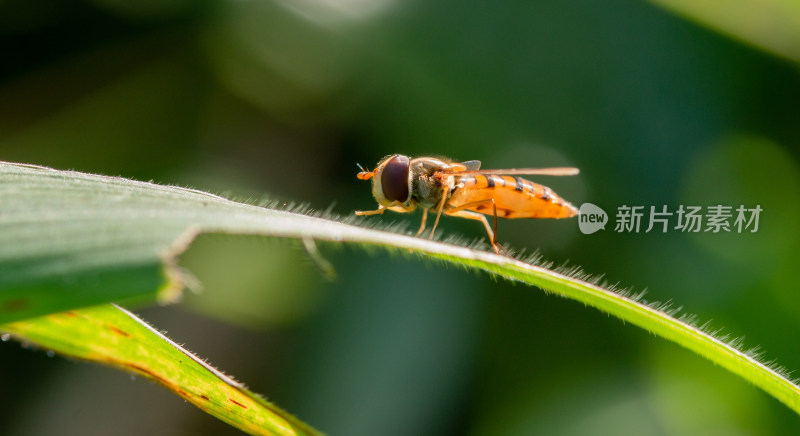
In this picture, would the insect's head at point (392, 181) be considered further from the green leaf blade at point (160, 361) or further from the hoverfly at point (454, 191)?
the green leaf blade at point (160, 361)

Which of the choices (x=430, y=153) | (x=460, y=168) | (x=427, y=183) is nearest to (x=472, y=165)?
(x=460, y=168)

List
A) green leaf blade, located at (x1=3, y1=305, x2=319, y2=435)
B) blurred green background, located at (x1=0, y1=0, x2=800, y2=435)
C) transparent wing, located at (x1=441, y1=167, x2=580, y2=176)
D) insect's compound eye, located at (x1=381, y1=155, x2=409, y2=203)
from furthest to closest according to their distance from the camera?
blurred green background, located at (x1=0, y1=0, x2=800, y2=435) → insect's compound eye, located at (x1=381, y1=155, x2=409, y2=203) → transparent wing, located at (x1=441, y1=167, x2=580, y2=176) → green leaf blade, located at (x1=3, y1=305, x2=319, y2=435)

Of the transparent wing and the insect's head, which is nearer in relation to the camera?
the transparent wing

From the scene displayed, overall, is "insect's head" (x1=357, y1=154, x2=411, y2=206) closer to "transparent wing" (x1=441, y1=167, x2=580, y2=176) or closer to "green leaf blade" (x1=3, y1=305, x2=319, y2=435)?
"transparent wing" (x1=441, y1=167, x2=580, y2=176)

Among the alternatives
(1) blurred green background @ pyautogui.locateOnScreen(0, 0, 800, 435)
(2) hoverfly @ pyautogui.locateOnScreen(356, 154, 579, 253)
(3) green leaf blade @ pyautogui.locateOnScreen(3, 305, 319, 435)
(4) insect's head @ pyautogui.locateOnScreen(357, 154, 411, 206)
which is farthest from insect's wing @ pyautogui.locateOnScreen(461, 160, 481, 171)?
(3) green leaf blade @ pyautogui.locateOnScreen(3, 305, 319, 435)

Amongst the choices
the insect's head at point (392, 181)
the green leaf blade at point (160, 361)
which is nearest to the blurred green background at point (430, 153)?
the insect's head at point (392, 181)

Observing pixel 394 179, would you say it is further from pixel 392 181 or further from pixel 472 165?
pixel 472 165

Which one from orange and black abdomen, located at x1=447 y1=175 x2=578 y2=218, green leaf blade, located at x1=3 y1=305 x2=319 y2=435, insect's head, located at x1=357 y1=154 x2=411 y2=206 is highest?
orange and black abdomen, located at x1=447 y1=175 x2=578 y2=218

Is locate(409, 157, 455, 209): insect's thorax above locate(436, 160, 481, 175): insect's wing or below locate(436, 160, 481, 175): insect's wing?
below
